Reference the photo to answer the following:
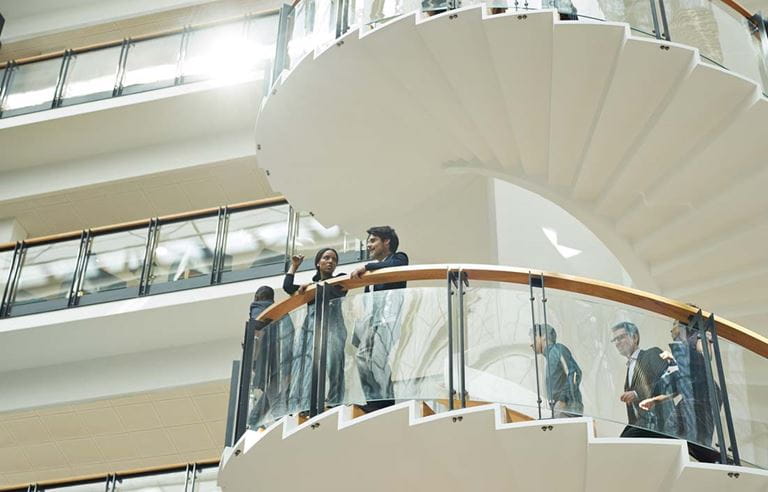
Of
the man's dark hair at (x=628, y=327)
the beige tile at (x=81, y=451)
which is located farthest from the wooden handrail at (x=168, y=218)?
the man's dark hair at (x=628, y=327)

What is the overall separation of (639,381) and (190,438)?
8.04m

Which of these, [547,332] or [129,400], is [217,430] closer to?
[129,400]

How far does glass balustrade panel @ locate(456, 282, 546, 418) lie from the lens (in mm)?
6066

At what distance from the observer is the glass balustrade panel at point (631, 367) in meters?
5.96

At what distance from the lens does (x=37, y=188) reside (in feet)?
45.0

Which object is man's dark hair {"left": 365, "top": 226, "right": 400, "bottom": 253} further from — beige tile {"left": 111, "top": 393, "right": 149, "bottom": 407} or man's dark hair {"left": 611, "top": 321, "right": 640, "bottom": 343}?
beige tile {"left": 111, "top": 393, "right": 149, "bottom": 407}

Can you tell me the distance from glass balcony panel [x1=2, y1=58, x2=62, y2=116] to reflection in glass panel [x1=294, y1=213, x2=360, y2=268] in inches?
183

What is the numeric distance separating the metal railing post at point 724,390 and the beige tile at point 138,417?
7.85 metres

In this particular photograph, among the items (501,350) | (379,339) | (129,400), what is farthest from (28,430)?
(501,350)

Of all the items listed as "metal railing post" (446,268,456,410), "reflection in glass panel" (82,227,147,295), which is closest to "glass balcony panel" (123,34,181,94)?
"reflection in glass panel" (82,227,147,295)

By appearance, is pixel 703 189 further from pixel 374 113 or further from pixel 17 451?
pixel 17 451

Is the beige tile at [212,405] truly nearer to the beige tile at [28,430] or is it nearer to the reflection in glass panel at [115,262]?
the reflection in glass panel at [115,262]

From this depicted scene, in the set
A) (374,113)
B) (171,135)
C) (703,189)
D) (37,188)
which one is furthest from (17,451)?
(703,189)

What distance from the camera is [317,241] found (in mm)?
10820
